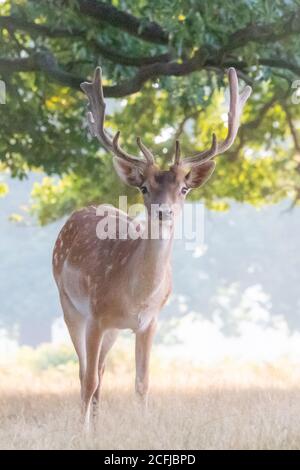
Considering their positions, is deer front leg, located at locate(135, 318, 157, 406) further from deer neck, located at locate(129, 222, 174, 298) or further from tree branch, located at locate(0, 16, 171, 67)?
tree branch, located at locate(0, 16, 171, 67)

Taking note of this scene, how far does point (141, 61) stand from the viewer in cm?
1206

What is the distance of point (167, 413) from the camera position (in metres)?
8.61

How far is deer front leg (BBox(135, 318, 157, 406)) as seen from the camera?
28.1 feet

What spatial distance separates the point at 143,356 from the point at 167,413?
17.5 inches

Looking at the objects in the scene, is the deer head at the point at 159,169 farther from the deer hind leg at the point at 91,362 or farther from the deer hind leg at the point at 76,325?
the deer hind leg at the point at 76,325

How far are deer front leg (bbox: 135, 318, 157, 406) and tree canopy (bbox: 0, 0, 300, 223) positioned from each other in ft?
10.1

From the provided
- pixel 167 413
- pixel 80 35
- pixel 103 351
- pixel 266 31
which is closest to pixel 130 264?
pixel 167 413

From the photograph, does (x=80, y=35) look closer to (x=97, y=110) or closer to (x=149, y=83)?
(x=97, y=110)

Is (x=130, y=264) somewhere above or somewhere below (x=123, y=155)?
below

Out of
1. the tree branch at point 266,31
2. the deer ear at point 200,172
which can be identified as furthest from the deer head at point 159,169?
the tree branch at point 266,31

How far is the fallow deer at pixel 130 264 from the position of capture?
7.83 metres

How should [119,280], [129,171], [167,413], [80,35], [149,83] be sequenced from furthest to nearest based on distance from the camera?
[149,83] → [80,35] → [167,413] → [119,280] → [129,171]

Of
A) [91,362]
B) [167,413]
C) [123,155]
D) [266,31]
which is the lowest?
[167,413]

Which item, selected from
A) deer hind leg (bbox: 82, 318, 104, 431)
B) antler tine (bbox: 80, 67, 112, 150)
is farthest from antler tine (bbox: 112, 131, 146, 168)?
deer hind leg (bbox: 82, 318, 104, 431)
